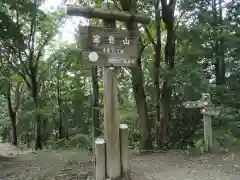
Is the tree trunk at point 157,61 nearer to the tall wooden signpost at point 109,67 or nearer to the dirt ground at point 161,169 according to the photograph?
the dirt ground at point 161,169

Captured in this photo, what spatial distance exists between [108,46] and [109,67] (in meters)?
0.36

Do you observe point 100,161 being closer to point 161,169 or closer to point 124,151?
point 124,151

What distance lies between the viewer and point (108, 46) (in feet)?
16.0

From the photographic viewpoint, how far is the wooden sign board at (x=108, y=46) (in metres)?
4.76

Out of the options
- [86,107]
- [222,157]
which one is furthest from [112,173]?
[86,107]

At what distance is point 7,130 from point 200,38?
52.7 ft

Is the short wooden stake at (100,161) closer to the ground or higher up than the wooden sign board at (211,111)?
closer to the ground

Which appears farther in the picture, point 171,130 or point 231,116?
point 171,130

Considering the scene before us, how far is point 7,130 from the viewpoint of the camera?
20.0 metres

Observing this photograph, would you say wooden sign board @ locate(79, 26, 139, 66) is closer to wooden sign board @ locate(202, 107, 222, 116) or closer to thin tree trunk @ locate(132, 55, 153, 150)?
wooden sign board @ locate(202, 107, 222, 116)

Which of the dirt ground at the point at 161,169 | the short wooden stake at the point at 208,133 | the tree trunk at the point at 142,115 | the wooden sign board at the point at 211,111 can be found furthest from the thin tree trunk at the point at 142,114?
the wooden sign board at the point at 211,111

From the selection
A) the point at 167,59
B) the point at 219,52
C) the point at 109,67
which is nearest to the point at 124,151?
the point at 109,67

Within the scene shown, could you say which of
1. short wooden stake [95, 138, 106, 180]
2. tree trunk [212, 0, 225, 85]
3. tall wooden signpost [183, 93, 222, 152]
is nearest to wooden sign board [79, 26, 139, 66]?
short wooden stake [95, 138, 106, 180]

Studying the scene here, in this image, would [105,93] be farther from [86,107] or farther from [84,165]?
[86,107]
